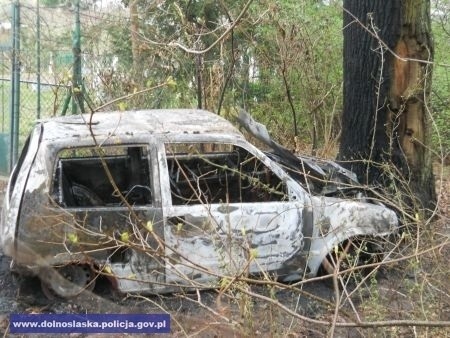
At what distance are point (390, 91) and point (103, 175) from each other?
10.3ft

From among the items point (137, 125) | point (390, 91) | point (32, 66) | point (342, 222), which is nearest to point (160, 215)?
point (137, 125)

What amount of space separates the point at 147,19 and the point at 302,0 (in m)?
3.26

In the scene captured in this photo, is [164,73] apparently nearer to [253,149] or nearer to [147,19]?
[147,19]

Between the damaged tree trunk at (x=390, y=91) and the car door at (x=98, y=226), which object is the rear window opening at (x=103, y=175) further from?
the damaged tree trunk at (x=390, y=91)

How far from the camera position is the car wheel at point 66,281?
4.75m

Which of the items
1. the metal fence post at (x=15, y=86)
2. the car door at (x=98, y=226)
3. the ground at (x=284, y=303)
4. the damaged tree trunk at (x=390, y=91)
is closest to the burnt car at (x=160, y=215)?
the car door at (x=98, y=226)

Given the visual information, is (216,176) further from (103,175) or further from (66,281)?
(66,281)

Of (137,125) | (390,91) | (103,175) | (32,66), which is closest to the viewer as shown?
(137,125)

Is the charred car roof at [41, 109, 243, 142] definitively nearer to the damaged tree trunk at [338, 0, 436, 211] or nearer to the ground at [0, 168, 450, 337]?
the ground at [0, 168, 450, 337]

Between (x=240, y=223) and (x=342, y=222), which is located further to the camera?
(x=342, y=222)

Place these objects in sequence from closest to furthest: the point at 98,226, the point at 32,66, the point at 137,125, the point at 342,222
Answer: the point at 98,226, the point at 137,125, the point at 342,222, the point at 32,66

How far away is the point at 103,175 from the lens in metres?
5.82

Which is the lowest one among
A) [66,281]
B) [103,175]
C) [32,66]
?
[66,281]

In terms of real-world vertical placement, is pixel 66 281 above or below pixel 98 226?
below
